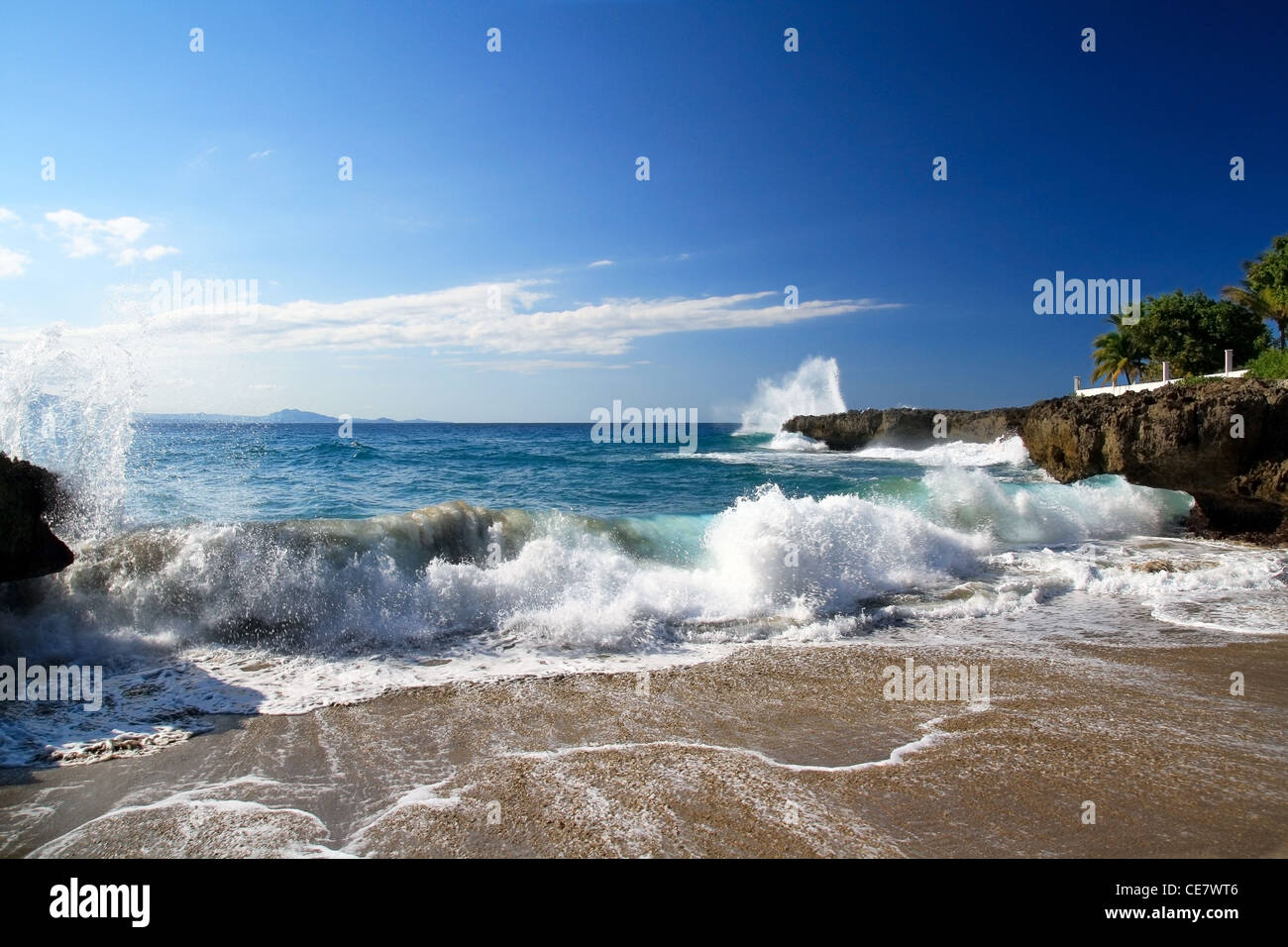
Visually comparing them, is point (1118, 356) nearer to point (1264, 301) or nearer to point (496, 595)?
point (1264, 301)

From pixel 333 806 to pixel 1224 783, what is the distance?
5.86 m

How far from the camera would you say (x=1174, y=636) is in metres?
7.79

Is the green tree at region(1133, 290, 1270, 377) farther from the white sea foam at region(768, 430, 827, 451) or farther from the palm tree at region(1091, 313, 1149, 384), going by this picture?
the white sea foam at region(768, 430, 827, 451)

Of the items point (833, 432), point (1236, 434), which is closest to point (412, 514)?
point (1236, 434)

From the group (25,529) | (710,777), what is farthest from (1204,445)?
(25,529)

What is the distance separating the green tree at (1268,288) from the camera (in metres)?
31.9

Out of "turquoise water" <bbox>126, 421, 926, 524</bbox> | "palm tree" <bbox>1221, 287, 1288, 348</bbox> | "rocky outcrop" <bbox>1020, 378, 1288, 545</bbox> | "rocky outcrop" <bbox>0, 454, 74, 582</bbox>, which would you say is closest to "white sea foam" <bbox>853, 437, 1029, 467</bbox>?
"turquoise water" <bbox>126, 421, 926, 524</bbox>

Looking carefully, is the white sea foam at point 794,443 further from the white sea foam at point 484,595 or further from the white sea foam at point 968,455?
the white sea foam at point 484,595

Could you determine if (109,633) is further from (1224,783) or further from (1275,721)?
(1275,721)

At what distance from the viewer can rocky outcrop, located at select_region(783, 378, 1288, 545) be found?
38.4ft

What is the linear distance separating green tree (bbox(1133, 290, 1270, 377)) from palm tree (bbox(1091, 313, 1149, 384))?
14.9 feet

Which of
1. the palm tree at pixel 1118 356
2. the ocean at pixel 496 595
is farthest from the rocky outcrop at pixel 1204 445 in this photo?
the palm tree at pixel 1118 356

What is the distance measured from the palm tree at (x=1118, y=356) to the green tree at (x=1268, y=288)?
804 centimetres

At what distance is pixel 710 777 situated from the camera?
15.1ft
